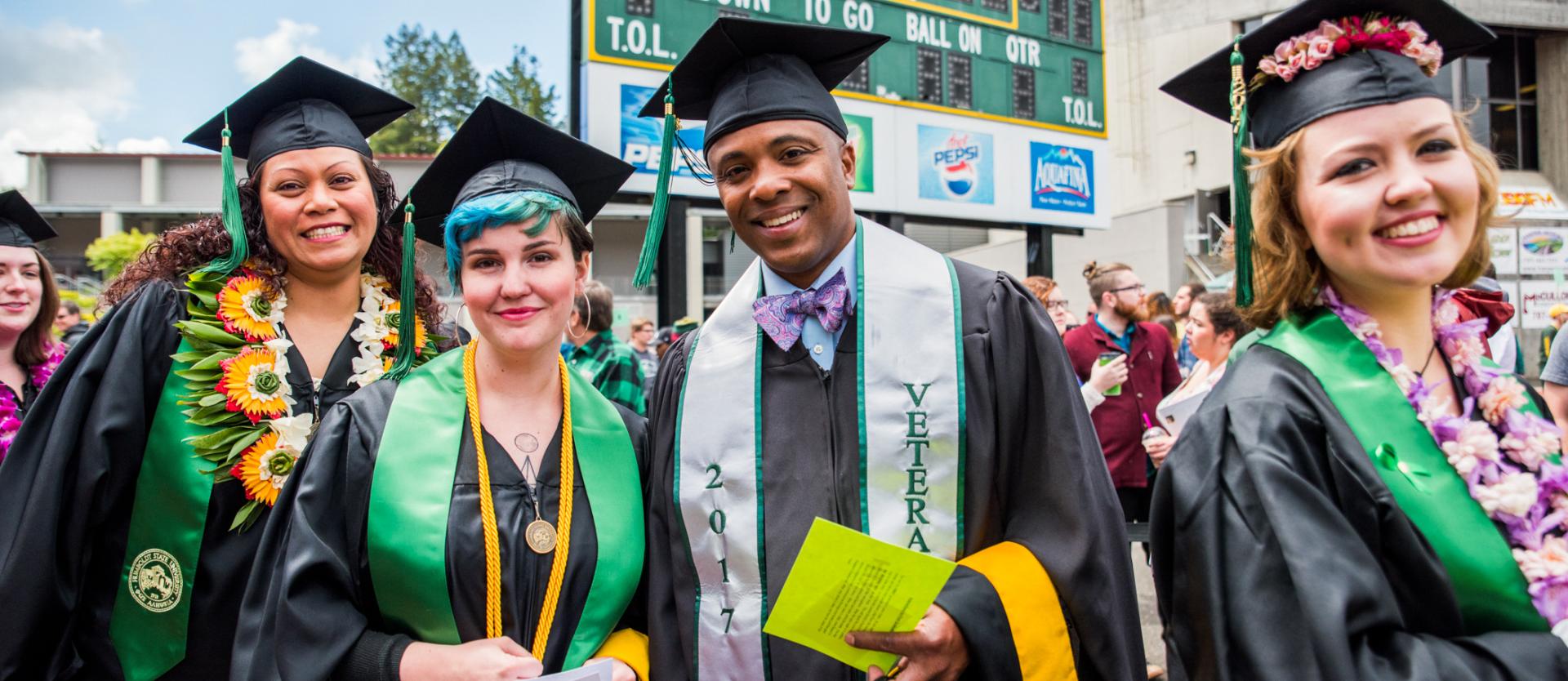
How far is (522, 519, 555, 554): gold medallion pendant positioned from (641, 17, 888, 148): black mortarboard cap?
89cm

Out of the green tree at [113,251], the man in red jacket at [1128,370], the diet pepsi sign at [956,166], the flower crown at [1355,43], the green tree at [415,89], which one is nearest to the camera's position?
the flower crown at [1355,43]

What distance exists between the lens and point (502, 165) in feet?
6.91

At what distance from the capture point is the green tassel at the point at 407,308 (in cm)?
216

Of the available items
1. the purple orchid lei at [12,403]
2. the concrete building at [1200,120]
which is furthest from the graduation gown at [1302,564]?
the concrete building at [1200,120]

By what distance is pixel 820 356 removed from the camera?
1.99 m

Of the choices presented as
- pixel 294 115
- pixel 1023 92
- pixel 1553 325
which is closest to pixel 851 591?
pixel 294 115

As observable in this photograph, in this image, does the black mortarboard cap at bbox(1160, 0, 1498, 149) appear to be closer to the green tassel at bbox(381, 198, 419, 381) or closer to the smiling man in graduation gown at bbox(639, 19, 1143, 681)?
the smiling man in graduation gown at bbox(639, 19, 1143, 681)

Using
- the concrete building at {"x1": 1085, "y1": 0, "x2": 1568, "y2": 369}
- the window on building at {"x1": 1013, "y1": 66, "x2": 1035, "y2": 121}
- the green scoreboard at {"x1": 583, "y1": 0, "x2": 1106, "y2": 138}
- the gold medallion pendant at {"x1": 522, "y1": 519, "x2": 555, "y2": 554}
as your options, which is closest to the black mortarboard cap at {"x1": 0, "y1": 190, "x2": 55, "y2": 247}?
the gold medallion pendant at {"x1": 522, "y1": 519, "x2": 555, "y2": 554}

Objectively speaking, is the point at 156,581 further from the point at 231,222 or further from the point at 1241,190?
the point at 1241,190

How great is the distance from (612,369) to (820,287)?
3.24 m

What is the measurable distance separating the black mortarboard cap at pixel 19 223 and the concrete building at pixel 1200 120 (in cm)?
1699

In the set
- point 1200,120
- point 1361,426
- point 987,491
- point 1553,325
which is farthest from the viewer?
point 1200,120

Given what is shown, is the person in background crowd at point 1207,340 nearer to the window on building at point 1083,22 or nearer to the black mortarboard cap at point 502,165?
the black mortarboard cap at point 502,165

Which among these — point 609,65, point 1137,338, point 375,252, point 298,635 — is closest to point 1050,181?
point 609,65
